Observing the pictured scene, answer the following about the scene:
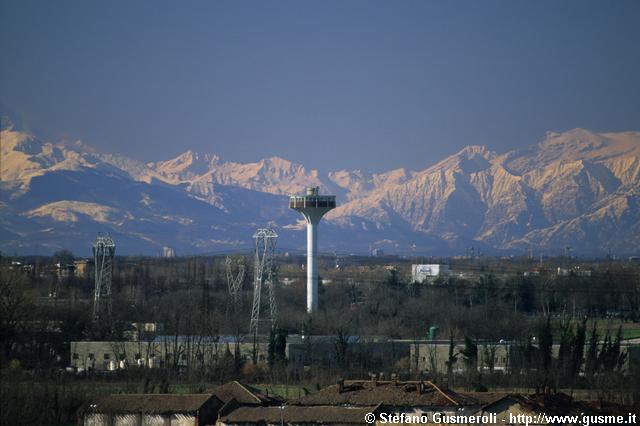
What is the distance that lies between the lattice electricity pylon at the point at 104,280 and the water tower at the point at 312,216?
12.9 metres

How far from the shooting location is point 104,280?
9225 centimetres

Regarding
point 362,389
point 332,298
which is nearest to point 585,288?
point 332,298

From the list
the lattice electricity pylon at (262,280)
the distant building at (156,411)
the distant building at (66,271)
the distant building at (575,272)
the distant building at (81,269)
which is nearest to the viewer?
the distant building at (156,411)

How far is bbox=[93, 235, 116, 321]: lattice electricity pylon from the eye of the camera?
7700 cm

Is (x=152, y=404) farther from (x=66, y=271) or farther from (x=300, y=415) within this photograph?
(x=66, y=271)

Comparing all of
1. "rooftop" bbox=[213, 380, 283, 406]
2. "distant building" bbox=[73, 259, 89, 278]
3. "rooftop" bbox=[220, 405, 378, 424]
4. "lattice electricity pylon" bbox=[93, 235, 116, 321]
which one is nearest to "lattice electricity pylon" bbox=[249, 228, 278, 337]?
"lattice electricity pylon" bbox=[93, 235, 116, 321]

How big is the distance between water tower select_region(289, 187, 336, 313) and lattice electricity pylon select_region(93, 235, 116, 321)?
42.3 feet

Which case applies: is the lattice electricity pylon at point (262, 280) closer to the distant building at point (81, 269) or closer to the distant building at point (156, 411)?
the distant building at point (81, 269)

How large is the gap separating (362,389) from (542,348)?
1532cm

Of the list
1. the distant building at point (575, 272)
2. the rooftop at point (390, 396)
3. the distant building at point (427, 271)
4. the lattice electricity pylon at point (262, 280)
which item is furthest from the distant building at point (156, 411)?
the distant building at point (427, 271)

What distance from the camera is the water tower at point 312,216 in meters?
94.6

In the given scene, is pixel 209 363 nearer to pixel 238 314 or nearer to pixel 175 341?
pixel 175 341

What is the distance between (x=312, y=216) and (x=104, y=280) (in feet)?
46.8

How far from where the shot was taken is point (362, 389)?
4606 cm
